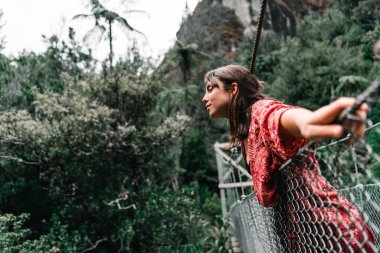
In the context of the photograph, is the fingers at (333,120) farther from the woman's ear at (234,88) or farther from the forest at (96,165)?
the forest at (96,165)

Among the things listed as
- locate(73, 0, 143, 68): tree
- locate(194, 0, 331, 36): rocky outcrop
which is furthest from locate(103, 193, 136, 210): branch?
locate(194, 0, 331, 36): rocky outcrop

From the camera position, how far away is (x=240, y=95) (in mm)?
1351

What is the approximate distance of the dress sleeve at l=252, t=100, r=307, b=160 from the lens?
93 centimetres

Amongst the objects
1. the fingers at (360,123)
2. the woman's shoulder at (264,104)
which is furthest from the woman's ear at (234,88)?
the fingers at (360,123)

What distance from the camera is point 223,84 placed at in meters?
1.39

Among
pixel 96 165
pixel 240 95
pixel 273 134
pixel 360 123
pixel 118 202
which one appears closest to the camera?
pixel 360 123

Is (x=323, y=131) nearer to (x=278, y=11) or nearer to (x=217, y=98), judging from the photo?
(x=217, y=98)

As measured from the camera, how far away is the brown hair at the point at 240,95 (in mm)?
1322

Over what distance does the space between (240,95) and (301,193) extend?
0.45 m

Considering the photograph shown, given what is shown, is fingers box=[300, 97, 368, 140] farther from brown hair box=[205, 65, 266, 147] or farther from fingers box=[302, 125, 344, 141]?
brown hair box=[205, 65, 266, 147]

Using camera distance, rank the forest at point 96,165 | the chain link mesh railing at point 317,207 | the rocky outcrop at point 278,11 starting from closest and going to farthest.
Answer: the chain link mesh railing at point 317,207, the forest at point 96,165, the rocky outcrop at point 278,11

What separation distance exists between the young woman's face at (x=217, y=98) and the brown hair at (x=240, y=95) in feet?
0.06

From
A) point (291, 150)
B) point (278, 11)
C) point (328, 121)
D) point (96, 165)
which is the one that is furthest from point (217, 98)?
point (278, 11)

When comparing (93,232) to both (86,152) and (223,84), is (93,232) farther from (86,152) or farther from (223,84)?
(223,84)
